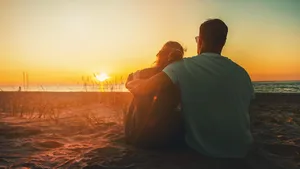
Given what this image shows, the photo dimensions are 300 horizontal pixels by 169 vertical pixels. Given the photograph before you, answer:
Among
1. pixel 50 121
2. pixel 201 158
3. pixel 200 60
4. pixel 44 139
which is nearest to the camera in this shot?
pixel 200 60

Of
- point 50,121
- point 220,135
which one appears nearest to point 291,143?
point 220,135

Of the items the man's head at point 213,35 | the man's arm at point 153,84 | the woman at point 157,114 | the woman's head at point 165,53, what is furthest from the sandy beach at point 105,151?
the man's head at point 213,35

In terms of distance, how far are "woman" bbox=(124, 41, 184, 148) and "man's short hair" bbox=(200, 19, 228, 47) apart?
46cm

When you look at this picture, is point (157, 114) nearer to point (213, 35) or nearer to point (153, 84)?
point (153, 84)

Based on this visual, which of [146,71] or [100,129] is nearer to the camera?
[146,71]

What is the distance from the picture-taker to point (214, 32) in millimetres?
3727

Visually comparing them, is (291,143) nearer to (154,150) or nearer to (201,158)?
(201,158)

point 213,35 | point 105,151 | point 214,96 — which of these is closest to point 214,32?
point 213,35

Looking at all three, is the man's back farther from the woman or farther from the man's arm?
the woman

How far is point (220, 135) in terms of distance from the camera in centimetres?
374

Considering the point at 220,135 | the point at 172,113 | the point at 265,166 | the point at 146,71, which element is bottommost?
the point at 265,166

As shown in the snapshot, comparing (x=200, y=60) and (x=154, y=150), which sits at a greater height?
(x=200, y=60)

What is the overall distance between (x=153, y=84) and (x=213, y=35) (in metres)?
0.93

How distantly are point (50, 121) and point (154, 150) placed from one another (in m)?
4.19
